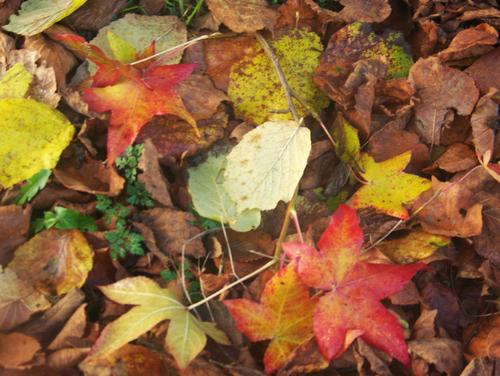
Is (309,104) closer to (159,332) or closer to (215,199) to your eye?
(215,199)

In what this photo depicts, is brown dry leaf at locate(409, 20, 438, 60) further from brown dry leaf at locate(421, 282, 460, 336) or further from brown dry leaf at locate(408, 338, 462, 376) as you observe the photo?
brown dry leaf at locate(408, 338, 462, 376)

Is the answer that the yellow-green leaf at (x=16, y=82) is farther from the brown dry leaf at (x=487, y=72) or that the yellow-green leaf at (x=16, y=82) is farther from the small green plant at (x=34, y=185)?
the brown dry leaf at (x=487, y=72)

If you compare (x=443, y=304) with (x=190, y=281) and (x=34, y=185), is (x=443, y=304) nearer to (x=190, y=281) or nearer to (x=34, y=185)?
(x=190, y=281)

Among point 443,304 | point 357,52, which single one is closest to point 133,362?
point 443,304

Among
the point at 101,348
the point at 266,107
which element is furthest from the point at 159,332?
the point at 266,107

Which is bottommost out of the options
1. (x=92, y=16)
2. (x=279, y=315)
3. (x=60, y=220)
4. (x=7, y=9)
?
(x=279, y=315)

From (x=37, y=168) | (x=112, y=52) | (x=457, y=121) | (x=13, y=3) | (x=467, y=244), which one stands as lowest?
(x=467, y=244)
